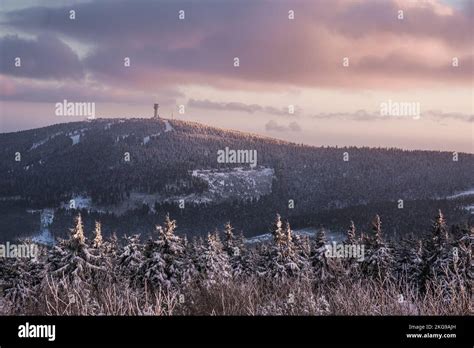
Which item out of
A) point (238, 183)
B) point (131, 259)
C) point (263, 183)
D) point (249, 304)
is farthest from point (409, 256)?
point (263, 183)

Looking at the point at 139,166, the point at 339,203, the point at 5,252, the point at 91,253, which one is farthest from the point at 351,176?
the point at 5,252

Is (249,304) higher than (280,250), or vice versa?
(249,304)

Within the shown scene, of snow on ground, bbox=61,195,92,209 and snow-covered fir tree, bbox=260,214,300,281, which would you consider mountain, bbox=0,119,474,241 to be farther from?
snow-covered fir tree, bbox=260,214,300,281

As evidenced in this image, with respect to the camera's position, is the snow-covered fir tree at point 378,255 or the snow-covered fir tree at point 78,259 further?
the snow-covered fir tree at point 378,255

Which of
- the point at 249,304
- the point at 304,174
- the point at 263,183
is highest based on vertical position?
the point at 304,174

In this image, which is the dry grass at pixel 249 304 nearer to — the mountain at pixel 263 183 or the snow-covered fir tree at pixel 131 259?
the snow-covered fir tree at pixel 131 259

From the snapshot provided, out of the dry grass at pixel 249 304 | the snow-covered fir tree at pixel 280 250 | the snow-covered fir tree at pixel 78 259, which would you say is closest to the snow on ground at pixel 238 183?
the snow-covered fir tree at pixel 280 250

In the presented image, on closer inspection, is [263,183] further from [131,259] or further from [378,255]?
[131,259]

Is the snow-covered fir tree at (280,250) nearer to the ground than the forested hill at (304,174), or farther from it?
nearer to the ground

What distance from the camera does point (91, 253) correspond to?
1149 cm

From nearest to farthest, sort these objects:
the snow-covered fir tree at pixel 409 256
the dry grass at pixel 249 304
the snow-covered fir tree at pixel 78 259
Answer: the dry grass at pixel 249 304 < the snow-covered fir tree at pixel 78 259 < the snow-covered fir tree at pixel 409 256

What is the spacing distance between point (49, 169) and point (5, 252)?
41.2 m

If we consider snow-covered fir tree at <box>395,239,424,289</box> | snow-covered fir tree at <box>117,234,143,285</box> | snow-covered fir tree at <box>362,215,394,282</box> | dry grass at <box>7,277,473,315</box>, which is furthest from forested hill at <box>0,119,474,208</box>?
dry grass at <box>7,277,473,315</box>
